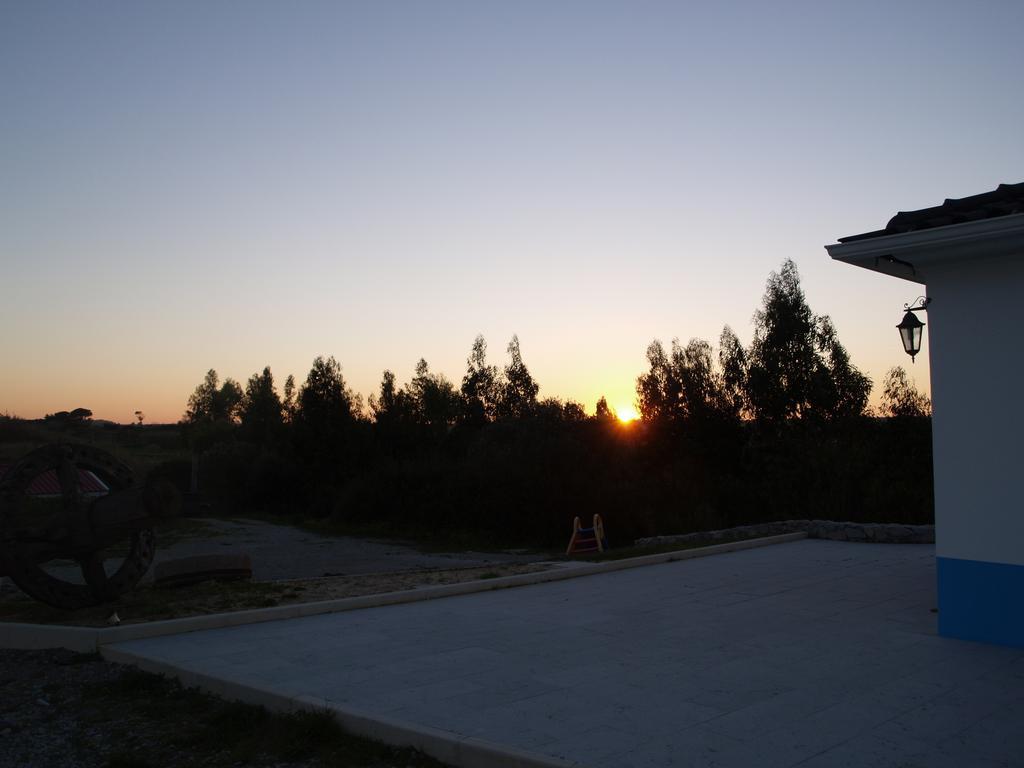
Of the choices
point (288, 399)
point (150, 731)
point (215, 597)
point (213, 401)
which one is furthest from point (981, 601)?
point (213, 401)

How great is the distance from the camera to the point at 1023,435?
6434mm

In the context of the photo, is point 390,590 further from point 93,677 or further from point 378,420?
point 378,420

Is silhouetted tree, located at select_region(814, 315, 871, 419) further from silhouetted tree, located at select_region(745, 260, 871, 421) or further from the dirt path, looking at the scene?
the dirt path

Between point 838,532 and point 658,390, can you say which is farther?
point 658,390

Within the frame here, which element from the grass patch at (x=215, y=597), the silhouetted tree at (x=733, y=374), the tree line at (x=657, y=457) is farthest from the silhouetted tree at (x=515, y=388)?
the grass patch at (x=215, y=597)

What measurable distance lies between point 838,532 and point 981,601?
841 centimetres

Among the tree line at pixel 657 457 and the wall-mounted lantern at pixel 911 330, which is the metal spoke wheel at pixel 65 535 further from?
the tree line at pixel 657 457

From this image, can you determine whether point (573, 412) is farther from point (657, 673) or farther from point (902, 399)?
point (657, 673)

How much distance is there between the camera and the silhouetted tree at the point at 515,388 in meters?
48.0

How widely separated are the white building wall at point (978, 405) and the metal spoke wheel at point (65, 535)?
8055 millimetres

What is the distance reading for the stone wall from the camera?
1417cm

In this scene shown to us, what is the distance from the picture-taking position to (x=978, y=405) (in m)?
6.68

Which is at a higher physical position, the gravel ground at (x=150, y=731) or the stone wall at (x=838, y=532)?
the stone wall at (x=838, y=532)

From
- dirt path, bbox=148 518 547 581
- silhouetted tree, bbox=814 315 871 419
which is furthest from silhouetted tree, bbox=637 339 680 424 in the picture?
dirt path, bbox=148 518 547 581
